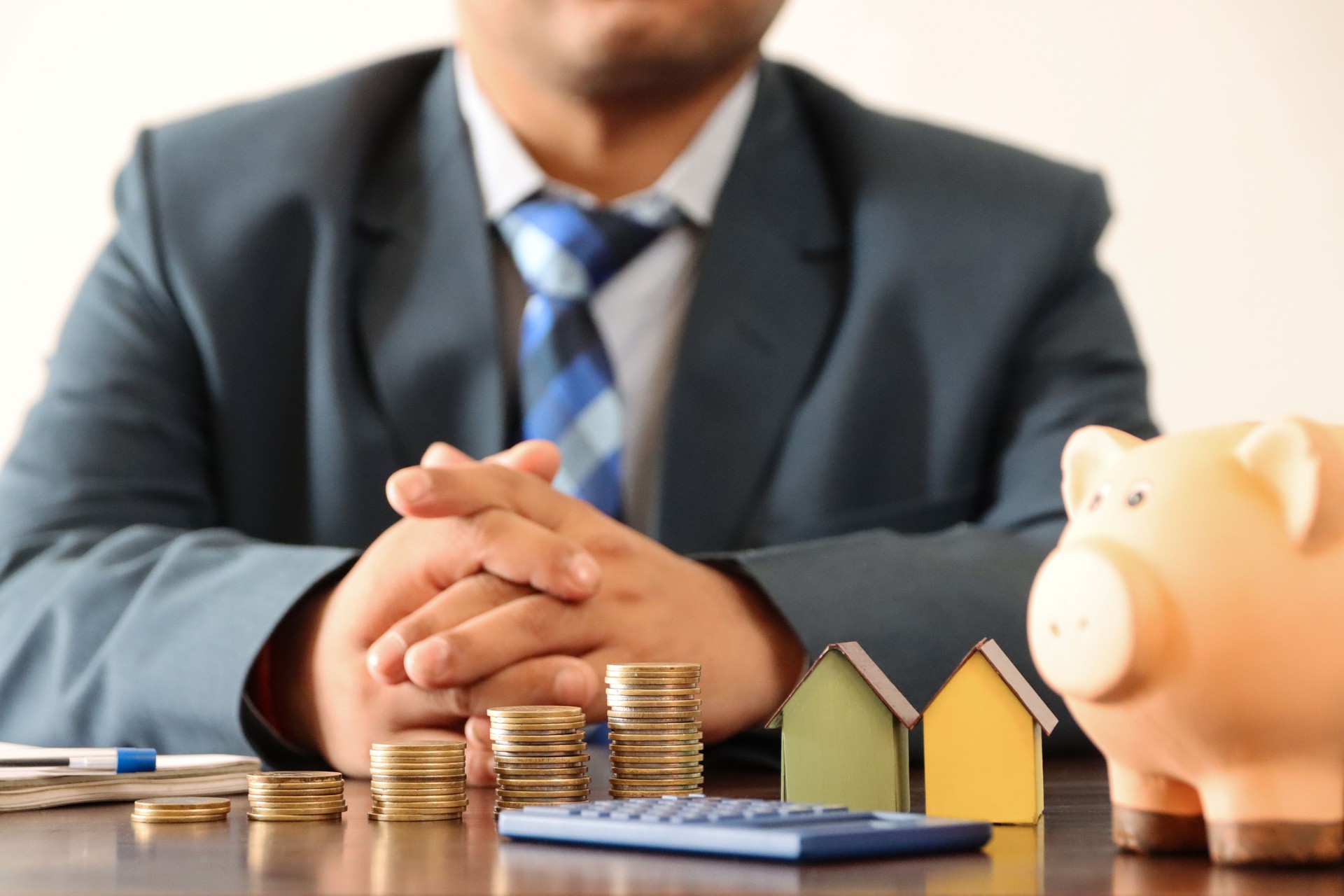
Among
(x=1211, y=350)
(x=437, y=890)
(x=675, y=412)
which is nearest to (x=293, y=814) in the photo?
(x=437, y=890)

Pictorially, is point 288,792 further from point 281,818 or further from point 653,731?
point 653,731

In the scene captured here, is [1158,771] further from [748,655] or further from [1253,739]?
[748,655]

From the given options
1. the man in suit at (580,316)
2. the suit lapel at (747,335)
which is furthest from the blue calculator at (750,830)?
the suit lapel at (747,335)

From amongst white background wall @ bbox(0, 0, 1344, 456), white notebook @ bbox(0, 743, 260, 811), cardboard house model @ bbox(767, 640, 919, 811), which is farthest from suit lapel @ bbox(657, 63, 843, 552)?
white background wall @ bbox(0, 0, 1344, 456)

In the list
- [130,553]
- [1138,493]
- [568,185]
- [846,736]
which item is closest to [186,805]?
[846,736]

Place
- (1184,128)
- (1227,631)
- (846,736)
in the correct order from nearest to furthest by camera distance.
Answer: (1227,631) < (846,736) < (1184,128)

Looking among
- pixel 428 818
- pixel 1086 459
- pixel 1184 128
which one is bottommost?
pixel 428 818

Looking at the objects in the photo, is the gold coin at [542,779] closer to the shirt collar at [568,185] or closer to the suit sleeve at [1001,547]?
the suit sleeve at [1001,547]

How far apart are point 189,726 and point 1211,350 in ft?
5.41

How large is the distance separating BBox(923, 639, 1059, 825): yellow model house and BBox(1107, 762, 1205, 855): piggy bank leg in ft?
0.19

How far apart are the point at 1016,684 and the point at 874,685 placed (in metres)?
0.04

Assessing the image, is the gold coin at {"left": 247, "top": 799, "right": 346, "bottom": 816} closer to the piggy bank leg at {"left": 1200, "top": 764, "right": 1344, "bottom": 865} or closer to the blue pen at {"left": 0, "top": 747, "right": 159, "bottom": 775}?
the blue pen at {"left": 0, "top": 747, "right": 159, "bottom": 775}

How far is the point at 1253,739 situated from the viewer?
0.35m

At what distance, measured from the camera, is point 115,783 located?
58cm
